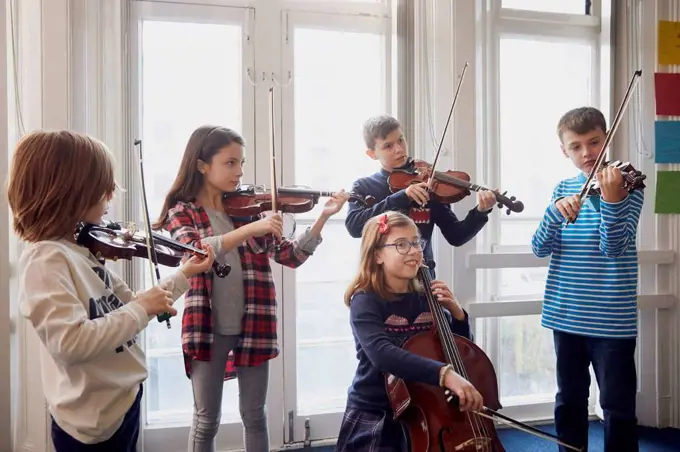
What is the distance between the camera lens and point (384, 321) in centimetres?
165

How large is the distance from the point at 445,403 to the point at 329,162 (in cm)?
134

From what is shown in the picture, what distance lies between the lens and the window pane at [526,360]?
8.83ft

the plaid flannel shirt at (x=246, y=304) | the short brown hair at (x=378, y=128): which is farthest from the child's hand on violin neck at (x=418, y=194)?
the plaid flannel shirt at (x=246, y=304)

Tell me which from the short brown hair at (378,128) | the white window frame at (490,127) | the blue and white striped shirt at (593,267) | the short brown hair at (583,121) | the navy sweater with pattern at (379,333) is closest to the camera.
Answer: the navy sweater with pattern at (379,333)

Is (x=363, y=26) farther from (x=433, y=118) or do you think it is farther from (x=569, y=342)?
(x=569, y=342)

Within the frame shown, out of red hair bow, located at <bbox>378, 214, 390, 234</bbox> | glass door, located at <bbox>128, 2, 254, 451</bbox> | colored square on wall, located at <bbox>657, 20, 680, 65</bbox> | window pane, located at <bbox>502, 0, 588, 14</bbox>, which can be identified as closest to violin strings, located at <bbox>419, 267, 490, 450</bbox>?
red hair bow, located at <bbox>378, 214, 390, 234</bbox>

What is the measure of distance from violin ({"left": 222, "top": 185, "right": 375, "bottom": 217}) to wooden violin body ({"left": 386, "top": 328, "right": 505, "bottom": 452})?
60cm

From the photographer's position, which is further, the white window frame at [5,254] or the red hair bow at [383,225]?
the white window frame at [5,254]

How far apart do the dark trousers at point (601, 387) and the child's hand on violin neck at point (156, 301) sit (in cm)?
137

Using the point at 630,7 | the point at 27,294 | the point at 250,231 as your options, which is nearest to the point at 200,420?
the point at 250,231

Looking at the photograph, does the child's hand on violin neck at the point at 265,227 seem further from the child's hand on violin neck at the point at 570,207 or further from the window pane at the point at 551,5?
the window pane at the point at 551,5

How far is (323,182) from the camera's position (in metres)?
2.50

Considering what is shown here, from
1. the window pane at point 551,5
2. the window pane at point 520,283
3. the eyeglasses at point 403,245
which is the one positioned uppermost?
the window pane at point 551,5

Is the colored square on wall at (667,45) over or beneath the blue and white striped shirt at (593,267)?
over
